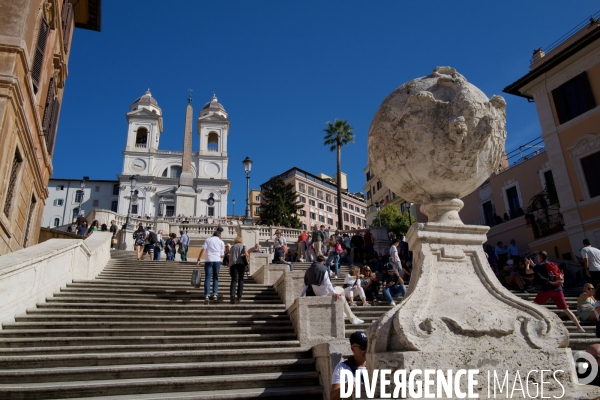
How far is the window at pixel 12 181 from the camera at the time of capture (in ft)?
37.8

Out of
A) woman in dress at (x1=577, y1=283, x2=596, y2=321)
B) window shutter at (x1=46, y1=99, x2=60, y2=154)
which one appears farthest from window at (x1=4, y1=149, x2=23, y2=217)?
woman in dress at (x1=577, y1=283, x2=596, y2=321)

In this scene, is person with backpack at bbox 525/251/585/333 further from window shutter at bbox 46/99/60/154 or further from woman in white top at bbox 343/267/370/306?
window shutter at bbox 46/99/60/154

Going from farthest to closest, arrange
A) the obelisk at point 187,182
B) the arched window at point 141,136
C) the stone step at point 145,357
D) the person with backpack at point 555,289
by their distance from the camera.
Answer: the arched window at point 141,136, the obelisk at point 187,182, the person with backpack at point 555,289, the stone step at point 145,357

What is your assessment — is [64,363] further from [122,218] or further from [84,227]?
[122,218]

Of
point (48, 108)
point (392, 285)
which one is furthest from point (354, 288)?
point (48, 108)

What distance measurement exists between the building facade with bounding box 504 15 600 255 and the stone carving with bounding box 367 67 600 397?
60.2 feet

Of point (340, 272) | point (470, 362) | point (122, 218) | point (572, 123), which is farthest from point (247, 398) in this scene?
point (122, 218)

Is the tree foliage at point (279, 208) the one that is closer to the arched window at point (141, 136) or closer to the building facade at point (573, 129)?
the arched window at point (141, 136)

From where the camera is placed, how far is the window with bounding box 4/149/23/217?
1151 cm

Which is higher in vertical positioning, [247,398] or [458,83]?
[458,83]

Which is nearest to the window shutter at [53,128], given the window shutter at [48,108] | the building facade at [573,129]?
the window shutter at [48,108]

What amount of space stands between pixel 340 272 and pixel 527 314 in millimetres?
14285

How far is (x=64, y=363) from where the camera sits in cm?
580

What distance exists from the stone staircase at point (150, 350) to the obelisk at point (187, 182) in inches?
1968
